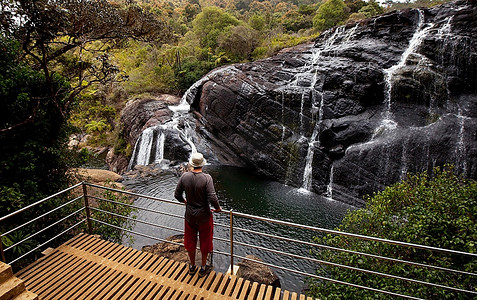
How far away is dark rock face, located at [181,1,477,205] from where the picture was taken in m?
10.8

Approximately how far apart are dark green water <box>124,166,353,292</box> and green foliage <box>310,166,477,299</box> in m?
→ 2.89

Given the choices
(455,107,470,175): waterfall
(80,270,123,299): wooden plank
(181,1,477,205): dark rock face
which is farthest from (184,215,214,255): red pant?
(455,107,470,175): waterfall

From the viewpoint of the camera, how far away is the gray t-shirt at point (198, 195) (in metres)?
3.33

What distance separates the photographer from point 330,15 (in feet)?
77.7

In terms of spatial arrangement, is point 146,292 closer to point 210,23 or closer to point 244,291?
point 244,291

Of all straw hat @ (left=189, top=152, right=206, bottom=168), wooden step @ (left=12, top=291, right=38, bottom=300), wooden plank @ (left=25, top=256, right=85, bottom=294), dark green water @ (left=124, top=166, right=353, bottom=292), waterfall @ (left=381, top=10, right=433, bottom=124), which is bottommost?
dark green water @ (left=124, top=166, right=353, bottom=292)

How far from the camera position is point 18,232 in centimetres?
417

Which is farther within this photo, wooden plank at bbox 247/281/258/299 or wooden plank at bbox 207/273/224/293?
wooden plank at bbox 207/273/224/293

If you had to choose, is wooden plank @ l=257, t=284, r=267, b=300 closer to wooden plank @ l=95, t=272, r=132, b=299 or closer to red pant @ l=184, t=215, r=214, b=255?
red pant @ l=184, t=215, r=214, b=255

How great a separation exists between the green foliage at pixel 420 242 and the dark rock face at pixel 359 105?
659cm

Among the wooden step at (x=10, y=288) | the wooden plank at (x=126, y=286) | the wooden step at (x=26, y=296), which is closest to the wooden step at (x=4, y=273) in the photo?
the wooden step at (x=10, y=288)

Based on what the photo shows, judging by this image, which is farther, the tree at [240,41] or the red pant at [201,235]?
the tree at [240,41]

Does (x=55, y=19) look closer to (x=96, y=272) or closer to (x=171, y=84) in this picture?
(x=96, y=272)

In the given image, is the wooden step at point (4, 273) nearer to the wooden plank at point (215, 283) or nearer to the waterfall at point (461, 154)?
the wooden plank at point (215, 283)
